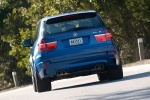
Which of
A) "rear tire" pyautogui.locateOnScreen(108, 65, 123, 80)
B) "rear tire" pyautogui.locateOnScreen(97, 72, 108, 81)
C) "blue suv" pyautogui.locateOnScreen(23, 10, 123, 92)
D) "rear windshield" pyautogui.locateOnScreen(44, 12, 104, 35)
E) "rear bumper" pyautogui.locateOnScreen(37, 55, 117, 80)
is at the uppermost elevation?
"rear windshield" pyautogui.locateOnScreen(44, 12, 104, 35)

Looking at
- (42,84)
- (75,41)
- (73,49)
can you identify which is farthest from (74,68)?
(42,84)

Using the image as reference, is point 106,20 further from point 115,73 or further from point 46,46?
point 46,46

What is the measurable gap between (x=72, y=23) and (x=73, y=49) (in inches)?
28.8

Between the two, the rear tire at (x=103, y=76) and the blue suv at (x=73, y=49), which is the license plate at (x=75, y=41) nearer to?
the blue suv at (x=73, y=49)

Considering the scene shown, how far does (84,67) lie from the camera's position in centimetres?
1313

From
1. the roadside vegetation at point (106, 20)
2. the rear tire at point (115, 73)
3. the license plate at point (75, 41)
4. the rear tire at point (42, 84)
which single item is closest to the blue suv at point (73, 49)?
the license plate at point (75, 41)

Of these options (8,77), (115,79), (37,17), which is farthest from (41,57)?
(8,77)

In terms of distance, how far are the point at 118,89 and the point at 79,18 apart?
2388 millimetres

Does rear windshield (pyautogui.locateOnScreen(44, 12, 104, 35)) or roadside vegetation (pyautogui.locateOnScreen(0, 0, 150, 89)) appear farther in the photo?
roadside vegetation (pyautogui.locateOnScreen(0, 0, 150, 89))

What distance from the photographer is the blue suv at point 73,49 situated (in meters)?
12.9

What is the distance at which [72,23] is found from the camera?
13.3 metres

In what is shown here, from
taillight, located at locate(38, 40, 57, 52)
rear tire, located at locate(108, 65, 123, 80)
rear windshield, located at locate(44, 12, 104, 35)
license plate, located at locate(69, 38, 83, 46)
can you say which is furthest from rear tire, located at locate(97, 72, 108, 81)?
→ taillight, located at locate(38, 40, 57, 52)

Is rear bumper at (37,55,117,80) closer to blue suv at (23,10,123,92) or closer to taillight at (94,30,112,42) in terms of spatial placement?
blue suv at (23,10,123,92)

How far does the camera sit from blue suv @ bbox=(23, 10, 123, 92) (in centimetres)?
1288
